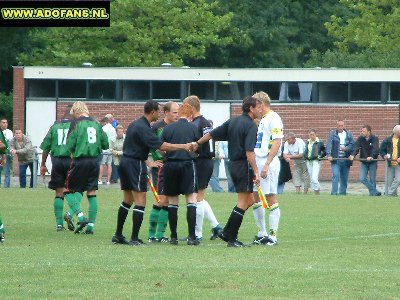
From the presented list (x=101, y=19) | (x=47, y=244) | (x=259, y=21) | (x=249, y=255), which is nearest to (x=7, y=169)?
(x=101, y=19)

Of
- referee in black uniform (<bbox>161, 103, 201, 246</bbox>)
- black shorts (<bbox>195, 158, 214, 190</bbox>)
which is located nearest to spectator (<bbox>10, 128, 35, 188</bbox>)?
black shorts (<bbox>195, 158, 214, 190</bbox>)

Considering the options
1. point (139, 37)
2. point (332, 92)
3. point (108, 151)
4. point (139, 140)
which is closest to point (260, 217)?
point (139, 140)

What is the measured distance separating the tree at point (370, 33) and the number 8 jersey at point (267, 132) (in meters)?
37.0

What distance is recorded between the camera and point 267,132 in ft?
56.6

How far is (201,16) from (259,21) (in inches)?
230

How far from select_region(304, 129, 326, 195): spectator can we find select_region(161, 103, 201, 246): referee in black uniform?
54.8 ft

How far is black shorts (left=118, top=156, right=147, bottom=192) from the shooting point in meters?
16.9

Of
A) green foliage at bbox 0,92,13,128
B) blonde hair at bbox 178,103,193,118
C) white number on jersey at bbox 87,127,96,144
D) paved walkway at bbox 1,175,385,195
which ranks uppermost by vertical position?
green foliage at bbox 0,92,13,128

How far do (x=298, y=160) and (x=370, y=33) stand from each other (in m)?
24.7

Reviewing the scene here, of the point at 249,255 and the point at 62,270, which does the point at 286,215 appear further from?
the point at 62,270

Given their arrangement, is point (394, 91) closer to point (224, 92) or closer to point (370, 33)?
point (224, 92)

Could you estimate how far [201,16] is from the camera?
58250 mm

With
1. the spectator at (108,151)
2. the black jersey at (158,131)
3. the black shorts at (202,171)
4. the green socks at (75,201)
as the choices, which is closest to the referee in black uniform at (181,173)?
the black shorts at (202,171)

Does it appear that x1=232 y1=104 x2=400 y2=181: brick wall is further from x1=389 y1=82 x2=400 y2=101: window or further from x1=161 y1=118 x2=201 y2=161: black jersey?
x1=161 y1=118 x2=201 y2=161: black jersey
